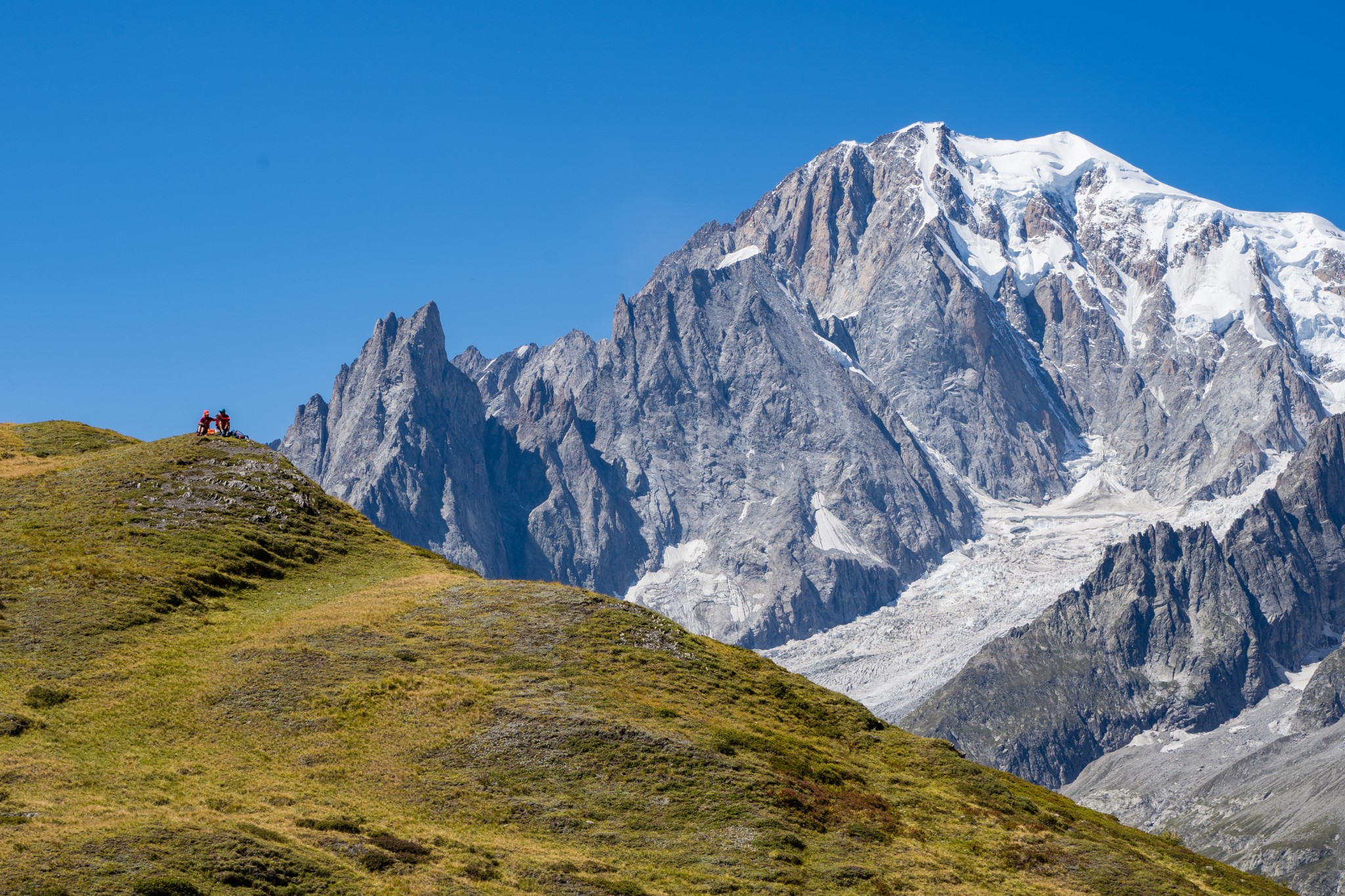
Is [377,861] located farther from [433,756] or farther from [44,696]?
[44,696]

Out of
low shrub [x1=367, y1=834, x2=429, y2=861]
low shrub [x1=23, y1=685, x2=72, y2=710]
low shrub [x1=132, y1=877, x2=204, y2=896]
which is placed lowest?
low shrub [x1=132, y1=877, x2=204, y2=896]

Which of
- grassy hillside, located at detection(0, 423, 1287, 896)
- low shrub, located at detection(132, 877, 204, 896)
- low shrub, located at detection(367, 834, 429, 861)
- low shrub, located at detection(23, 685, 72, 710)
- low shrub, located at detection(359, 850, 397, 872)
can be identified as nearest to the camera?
low shrub, located at detection(132, 877, 204, 896)

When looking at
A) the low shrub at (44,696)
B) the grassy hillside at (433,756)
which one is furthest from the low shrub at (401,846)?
the low shrub at (44,696)

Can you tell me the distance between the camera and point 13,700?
53.9m

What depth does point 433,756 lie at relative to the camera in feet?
179

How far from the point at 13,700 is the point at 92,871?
18.5 metres

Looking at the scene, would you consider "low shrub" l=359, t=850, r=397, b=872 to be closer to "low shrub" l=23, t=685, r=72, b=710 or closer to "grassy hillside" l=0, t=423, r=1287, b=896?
"grassy hillside" l=0, t=423, r=1287, b=896

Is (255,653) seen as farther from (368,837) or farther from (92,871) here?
(92,871)

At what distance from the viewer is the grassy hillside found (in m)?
44.1

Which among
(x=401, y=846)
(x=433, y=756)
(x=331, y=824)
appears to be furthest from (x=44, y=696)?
(x=401, y=846)

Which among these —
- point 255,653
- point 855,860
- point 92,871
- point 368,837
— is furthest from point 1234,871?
point 92,871

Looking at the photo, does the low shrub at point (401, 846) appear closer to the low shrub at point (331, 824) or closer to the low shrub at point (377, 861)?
the low shrub at point (377, 861)

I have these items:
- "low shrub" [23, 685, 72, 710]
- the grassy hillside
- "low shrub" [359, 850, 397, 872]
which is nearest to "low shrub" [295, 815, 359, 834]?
the grassy hillside

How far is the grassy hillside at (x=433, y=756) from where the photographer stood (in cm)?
4409
